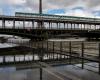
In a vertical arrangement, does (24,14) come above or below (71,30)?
above

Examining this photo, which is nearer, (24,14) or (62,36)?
(62,36)

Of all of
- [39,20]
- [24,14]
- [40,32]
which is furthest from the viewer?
[24,14]

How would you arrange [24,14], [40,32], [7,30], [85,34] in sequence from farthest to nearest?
[24,14], [85,34], [40,32], [7,30]

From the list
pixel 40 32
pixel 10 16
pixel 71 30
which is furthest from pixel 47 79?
pixel 10 16

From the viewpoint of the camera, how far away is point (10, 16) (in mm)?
120250

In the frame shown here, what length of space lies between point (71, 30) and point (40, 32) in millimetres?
16994

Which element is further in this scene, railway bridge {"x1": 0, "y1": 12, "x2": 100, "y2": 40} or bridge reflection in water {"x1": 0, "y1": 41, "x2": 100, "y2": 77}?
railway bridge {"x1": 0, "y1": 12, "x2": 100, "y2": 40}

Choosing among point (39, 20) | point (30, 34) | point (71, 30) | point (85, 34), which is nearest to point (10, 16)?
point (39, 20)

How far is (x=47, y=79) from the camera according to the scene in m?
10.0

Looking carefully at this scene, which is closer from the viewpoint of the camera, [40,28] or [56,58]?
[56,58]

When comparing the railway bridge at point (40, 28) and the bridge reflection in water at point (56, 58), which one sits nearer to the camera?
the bridge reflection in water at point (56, 58)

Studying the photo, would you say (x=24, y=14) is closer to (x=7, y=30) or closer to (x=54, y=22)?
(x=54, y=22)

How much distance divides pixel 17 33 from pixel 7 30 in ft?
15.2

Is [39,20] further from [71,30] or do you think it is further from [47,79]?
[47,79]
